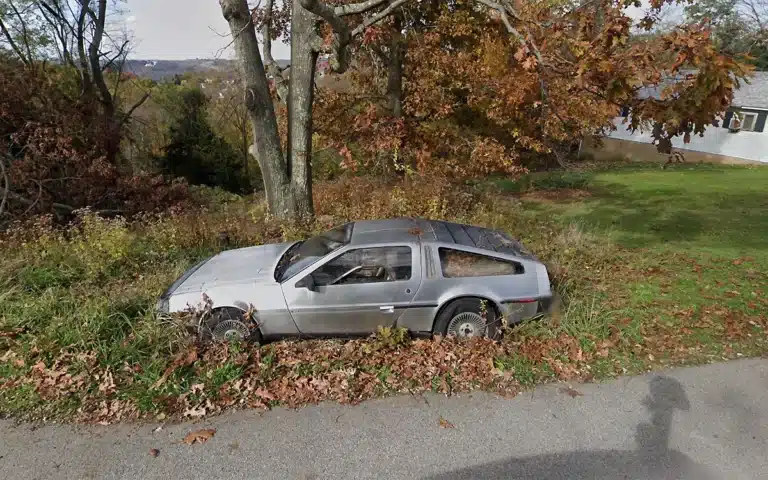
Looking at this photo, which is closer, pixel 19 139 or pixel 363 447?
pixel 363 447

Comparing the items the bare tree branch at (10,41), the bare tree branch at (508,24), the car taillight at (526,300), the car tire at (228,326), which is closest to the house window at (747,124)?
the bare tree branch at (508,24)

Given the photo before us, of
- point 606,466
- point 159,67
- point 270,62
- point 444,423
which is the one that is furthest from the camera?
point 159,67

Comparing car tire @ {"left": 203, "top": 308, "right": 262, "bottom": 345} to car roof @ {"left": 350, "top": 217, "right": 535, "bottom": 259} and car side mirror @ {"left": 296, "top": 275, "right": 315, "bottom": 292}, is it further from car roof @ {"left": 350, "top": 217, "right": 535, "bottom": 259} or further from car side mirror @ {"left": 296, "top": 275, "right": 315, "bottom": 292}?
car roof @ {"left": 350, "top": 217, "right": 535, "bottom": 259}

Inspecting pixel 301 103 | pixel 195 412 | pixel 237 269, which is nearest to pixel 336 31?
pixel 301 103

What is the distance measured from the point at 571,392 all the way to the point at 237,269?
3856 mm

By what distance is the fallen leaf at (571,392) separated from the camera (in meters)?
4.04

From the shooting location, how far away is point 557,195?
1592cm

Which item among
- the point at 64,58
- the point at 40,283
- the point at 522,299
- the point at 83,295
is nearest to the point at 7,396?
the point at 83,295

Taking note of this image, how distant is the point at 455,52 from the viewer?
41.1ft

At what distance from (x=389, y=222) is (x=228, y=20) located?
5.46 metres

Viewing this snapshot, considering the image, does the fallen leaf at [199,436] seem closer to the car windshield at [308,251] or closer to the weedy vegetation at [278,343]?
the weedy vegetation at [278,343]

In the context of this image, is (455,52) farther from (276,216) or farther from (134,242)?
(134,242)

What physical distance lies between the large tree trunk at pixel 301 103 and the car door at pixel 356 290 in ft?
14.3

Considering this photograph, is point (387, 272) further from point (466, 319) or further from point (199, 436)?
point (199, 436)
